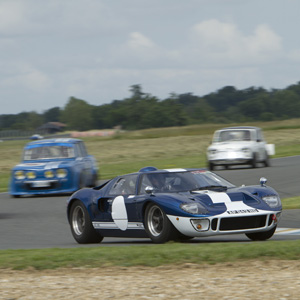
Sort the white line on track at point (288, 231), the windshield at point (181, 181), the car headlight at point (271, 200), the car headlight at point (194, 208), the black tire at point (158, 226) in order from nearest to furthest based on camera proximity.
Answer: the car headlight at point (194, 208), the black tire at point (158, 226), the car headlight at point (271, 200), the windshield at point (181, 181), the white line on track at point (288, 231)

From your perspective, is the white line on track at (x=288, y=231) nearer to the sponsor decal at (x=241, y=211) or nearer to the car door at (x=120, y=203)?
the sponsor decal at (x=241, y=211)

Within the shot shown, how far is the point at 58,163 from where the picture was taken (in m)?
20.3

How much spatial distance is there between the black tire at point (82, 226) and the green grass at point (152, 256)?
2.43 meters

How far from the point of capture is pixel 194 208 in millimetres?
10000

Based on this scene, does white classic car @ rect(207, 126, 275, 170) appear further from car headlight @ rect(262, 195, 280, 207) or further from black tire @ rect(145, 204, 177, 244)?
Result: black tire @ rect(145, 204, 177, 244)

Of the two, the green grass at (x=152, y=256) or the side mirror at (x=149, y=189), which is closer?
the green grass at (x=152, y=256)

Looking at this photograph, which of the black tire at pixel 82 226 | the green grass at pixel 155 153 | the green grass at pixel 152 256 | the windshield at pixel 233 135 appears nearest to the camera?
the green grass at pixel 152 256

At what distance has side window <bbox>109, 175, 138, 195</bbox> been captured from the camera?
443 inches

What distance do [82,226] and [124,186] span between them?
0.98m

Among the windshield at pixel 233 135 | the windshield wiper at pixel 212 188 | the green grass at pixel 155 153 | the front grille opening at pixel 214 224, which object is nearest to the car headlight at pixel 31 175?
the green grass at pixel 155 153

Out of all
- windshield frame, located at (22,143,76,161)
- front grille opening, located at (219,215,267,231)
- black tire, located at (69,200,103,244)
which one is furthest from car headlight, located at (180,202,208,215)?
windshield frame, located at (22,143,76,161)

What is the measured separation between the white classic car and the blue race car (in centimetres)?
1575

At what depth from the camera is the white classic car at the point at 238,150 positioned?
2730cm

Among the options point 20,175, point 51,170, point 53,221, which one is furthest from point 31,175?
point 53,221
